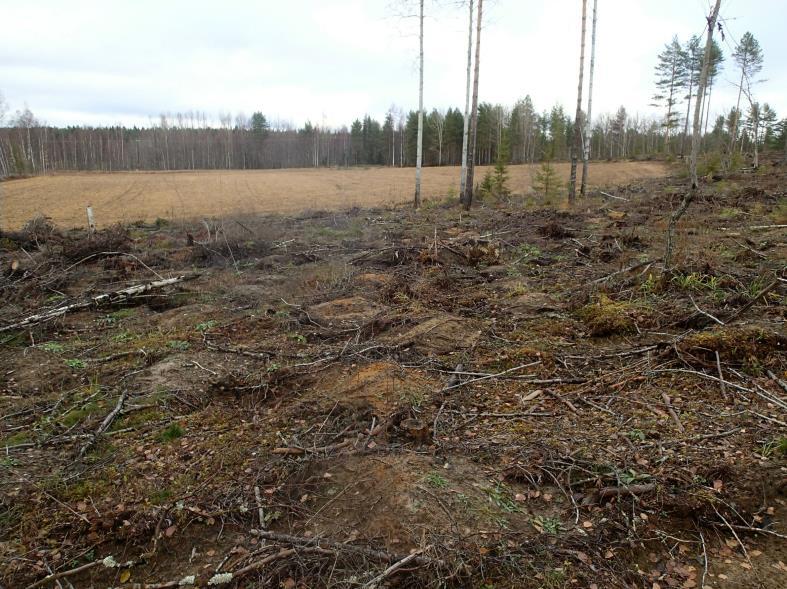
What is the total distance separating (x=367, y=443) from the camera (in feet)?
13.7

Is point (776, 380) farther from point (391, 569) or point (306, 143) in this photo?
point (306, 143)

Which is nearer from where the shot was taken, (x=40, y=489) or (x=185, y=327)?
(x=40, y=489)

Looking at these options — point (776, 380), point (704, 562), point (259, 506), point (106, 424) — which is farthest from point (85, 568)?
point (776, 380)

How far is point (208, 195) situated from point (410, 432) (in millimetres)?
36111

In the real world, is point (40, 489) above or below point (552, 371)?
below

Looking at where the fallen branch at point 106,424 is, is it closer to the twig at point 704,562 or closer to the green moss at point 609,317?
the twig at point 704,562

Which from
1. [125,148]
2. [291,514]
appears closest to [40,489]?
[291,514]

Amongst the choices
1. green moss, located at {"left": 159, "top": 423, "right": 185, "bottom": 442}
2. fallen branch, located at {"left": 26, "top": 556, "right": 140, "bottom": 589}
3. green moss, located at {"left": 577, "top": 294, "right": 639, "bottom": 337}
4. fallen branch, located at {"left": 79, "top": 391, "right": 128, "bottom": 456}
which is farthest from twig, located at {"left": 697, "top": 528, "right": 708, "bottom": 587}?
fallen branch, located at {"left": 79, "top": 391, "right": 128, "bottom": 456}

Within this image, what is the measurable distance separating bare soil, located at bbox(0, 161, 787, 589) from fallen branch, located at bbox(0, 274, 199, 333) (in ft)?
0.39

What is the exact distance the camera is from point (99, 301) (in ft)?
28.3

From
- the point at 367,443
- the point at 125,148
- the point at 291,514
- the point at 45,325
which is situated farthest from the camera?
the point at 125,148

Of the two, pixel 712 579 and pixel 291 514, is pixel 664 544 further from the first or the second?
pixel 291 514

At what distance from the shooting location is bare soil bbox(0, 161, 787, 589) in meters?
2.99

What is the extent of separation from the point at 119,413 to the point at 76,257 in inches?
366
